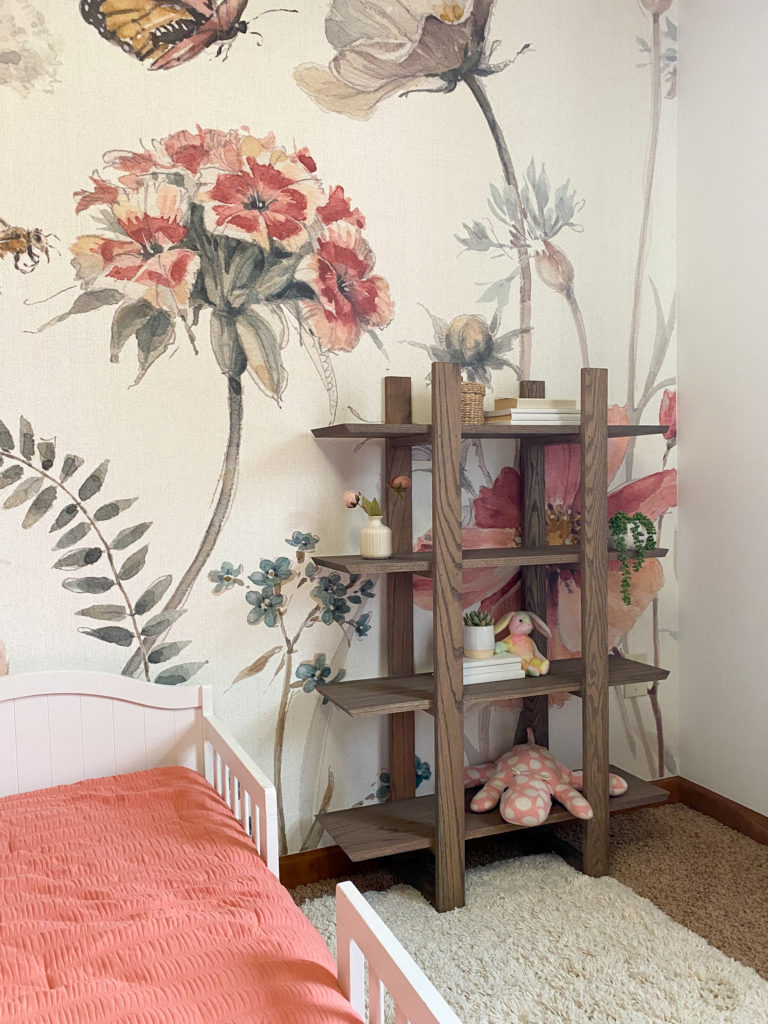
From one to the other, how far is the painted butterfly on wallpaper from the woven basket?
1.13 m

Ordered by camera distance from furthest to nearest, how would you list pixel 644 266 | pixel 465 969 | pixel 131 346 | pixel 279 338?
pixel 644 266 → pixel 279 338 → pixel 131 346 → pixel 465 969

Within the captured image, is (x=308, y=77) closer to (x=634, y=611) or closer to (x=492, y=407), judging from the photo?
(x=492, y=407)

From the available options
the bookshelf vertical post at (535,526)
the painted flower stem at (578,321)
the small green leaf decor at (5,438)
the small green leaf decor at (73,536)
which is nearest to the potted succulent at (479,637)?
the bookshelf vertical post at (535,526)

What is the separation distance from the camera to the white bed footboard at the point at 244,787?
167 cm

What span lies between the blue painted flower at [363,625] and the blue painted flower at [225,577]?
0.38 meters

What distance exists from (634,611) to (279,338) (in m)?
1.54

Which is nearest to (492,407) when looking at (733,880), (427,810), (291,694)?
(291,694)

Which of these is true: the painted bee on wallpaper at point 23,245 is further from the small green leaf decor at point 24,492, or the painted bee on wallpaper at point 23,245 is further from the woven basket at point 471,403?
the woven basket at point 471,403

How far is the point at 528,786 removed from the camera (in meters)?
2.33

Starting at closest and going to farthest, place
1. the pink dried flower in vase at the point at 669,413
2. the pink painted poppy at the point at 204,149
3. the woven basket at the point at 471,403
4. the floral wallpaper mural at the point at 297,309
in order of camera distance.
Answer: the floral wallpaper mural at the point at 297,309 < the pink painted poppy at the point at 204,149 < the woven basket at the point at 471,403 < the pink dried flower in vase at the point at 669,413

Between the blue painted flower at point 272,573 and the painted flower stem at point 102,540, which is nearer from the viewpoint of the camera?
the painted flower stem at point 102,540

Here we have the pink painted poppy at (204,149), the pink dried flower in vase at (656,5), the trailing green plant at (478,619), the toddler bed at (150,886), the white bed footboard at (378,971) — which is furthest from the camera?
the pink dried flower in vase at (656,5)

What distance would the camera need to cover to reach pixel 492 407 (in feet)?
8.49

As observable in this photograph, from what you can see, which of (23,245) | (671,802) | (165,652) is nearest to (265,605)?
(165,652)
